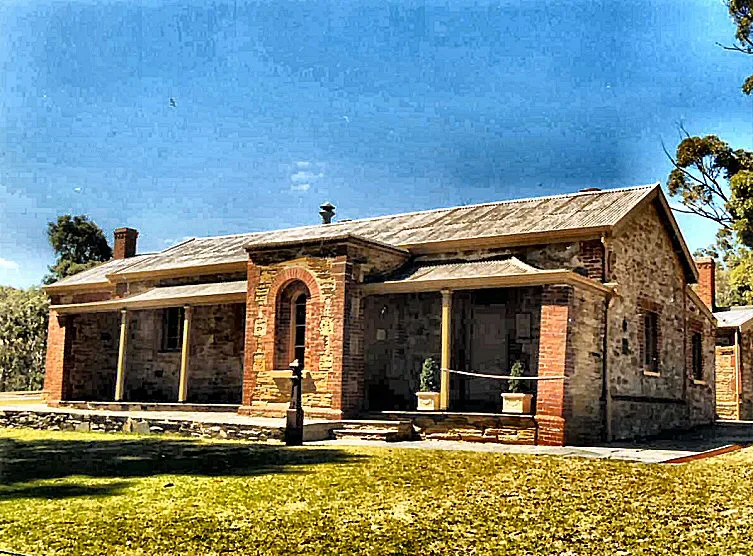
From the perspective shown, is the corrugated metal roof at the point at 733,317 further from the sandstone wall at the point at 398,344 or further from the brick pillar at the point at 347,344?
the brick pillar at the point at 347,344

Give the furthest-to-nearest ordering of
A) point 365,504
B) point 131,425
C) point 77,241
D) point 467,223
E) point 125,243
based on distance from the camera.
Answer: point 77,241 < point 125,243 < point 467,223 < point 131,425 < point 365,504

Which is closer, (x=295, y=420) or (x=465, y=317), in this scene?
(x=295, y=420)

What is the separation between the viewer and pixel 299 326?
1656cm

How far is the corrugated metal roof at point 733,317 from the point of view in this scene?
82.1ft

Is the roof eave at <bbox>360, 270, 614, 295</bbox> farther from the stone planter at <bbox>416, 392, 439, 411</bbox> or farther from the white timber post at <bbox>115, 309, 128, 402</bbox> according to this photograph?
the white timber post at <bbox>115, 309, 128, 402</bbox>

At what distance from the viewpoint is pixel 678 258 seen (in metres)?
19.9

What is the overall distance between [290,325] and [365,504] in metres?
9.48

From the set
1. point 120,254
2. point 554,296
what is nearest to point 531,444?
point 554,296

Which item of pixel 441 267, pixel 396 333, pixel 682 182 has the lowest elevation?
pixel 396 333

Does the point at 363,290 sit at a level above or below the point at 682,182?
below

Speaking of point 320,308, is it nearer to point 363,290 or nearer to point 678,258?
point 363,290

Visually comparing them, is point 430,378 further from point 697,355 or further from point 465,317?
point 697,355

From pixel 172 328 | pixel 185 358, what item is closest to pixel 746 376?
pixel 185 358

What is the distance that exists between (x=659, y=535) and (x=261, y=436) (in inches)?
334
